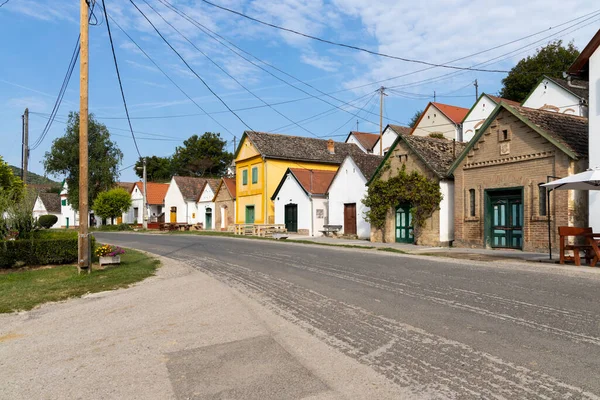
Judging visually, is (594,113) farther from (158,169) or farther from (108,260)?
(158,169)

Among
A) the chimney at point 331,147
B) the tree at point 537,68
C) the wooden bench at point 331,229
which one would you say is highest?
the tree at point 537,68

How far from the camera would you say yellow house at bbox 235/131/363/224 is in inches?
1601

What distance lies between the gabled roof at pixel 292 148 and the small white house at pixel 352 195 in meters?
10.6

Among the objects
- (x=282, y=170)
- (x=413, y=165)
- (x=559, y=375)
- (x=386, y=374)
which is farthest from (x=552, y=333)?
(x=282, y=170)

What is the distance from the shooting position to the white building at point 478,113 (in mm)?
39312

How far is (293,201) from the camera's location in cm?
3550

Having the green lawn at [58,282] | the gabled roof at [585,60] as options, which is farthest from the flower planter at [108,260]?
the gabled roof at [585,60]

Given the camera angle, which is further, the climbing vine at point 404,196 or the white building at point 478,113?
the white building at point 478,113

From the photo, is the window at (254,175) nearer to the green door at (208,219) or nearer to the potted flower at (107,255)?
the green door at (208,219)

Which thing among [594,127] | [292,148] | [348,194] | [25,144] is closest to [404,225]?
[348,194]

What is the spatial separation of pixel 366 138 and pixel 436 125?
10941 mm

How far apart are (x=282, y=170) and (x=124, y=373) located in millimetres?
36498

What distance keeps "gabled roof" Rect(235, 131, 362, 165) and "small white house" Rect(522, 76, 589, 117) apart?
51.3ft

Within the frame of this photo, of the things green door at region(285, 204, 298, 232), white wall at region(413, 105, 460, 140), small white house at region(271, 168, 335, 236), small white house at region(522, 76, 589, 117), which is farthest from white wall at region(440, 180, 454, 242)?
white wall at region(413, 105, 460, 140)
